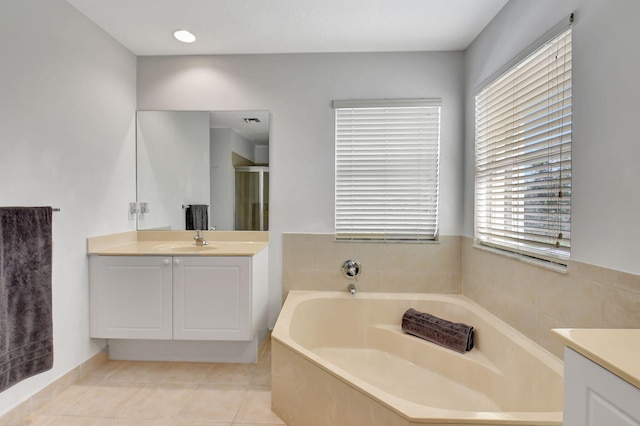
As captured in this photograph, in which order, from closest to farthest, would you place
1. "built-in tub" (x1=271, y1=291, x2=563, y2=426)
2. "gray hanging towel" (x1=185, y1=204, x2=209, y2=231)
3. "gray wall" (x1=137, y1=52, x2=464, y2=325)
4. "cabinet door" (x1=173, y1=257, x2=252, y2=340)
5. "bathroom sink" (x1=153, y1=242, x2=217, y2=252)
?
"built-in tub" (x1=271, y1=291, x2=563, y2=426) → "cabinet door" (x1=173, y1=257, x2=252, y2=340) → "bathroom sink" (x1=153, y1=242, x2=217, y2=252) → "gray wall" (x1=137, y1=52, x2=464, y2=325) → "gray hanging towel" (x1=185, y1=204, x2=209, y2=231)

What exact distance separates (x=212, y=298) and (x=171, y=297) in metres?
0.27

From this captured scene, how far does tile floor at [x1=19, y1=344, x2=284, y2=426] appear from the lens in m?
1.74

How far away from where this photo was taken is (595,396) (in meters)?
0.77

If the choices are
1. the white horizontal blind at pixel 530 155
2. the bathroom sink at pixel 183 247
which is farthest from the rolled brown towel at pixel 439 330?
the bathroom sink at pixel 183 247

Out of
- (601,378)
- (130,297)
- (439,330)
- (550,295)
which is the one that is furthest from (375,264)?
(601,378)

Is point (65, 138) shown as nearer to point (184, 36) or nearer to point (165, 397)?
point (184, 36)

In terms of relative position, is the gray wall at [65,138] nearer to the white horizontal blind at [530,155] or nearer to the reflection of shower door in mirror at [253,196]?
the reflection of shower door in mirror at [253,196]

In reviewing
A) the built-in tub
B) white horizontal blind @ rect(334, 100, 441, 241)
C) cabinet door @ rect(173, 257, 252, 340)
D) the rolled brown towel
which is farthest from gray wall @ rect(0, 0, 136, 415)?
the rolled brown towel

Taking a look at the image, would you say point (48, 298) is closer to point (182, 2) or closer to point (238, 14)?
point (182, 2)

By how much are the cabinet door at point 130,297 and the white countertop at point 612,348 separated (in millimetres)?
2114

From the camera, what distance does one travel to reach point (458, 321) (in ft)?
7.59

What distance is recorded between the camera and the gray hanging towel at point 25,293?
1.56 metres

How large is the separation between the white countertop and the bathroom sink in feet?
7.13

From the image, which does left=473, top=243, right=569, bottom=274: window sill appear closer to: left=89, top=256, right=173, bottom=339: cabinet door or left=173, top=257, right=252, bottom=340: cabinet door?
left=173, top=257, right=252, bottom=340: cabinet door
